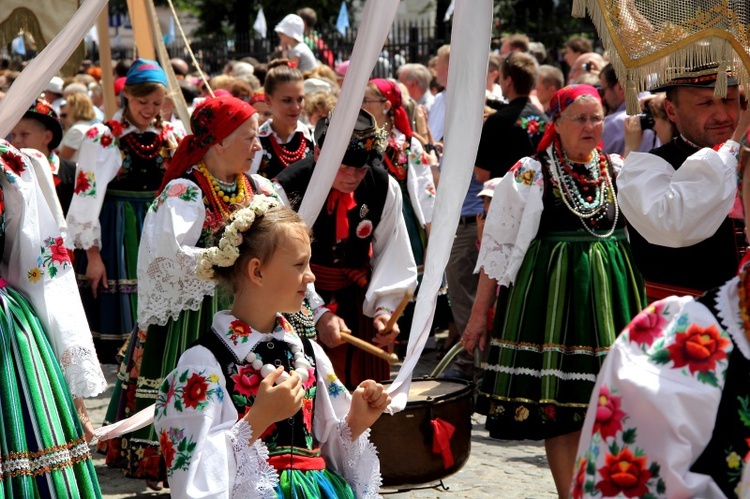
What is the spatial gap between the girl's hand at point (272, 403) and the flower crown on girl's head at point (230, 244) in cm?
41

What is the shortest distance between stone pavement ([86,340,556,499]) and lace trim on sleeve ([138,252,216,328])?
1006 mm

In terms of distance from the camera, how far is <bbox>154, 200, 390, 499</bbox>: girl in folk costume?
2863 mm

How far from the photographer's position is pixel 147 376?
4.89m

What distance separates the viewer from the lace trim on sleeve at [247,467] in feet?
9.41

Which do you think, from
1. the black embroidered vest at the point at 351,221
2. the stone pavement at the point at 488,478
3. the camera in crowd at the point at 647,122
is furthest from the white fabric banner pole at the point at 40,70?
the camera in crowd at the point at 647,122

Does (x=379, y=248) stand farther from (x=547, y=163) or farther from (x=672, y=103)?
(x=672, y=103)

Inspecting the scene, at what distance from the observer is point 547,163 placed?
16.5ft

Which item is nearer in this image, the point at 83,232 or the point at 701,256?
the point at 701,256

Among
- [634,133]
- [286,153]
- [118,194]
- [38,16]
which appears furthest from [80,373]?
[634,133]

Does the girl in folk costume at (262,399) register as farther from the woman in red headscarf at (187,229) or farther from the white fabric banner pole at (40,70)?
the woman in red headscarf at (187,229)

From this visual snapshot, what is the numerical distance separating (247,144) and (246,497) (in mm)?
2136

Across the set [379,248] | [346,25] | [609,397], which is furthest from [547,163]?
[346,25]

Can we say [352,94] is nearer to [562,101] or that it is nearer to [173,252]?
[173,252]

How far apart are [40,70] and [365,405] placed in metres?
1.60
